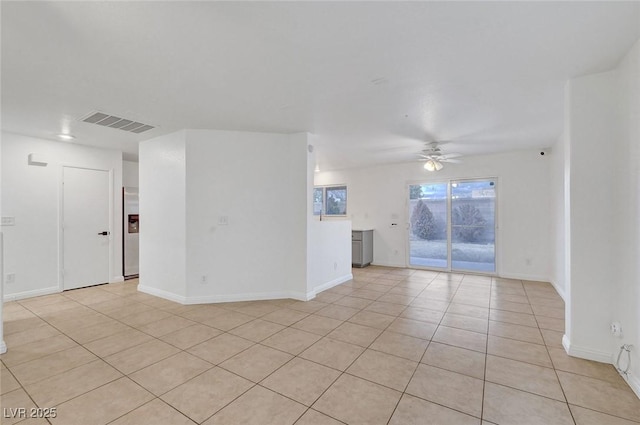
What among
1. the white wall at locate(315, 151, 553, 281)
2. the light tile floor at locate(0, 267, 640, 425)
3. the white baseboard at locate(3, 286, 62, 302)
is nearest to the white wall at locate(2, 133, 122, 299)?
the white baseboard at locate(3, 286, 62, 302)

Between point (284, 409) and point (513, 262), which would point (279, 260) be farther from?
point (513, 262)

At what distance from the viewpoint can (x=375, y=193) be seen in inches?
281

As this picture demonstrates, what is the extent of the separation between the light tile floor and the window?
13.1 ft

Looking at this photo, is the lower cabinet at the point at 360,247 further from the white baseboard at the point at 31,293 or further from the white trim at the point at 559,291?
the white baseboard at the point at 31,293

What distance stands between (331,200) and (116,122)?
5.33 m

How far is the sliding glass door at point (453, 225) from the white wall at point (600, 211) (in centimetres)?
345

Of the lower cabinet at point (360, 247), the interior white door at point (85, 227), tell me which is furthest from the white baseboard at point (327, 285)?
the interior white door at point (85, 227)

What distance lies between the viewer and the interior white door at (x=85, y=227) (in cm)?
475

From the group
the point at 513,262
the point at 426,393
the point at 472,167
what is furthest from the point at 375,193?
the point at 426,393

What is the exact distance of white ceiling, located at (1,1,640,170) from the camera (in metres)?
1.71

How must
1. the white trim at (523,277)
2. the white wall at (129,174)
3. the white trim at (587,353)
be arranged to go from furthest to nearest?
the white wall at (129,174)
the white trim at (523,277)
the white trim at (587,353)

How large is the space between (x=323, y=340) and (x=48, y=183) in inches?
203

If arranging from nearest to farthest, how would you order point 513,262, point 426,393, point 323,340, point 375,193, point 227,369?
point 426,393 < point 227,369 < point 323,340 < point 513,262 < point 375,193

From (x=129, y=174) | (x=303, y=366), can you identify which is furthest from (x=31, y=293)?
(x=303, y=366)
